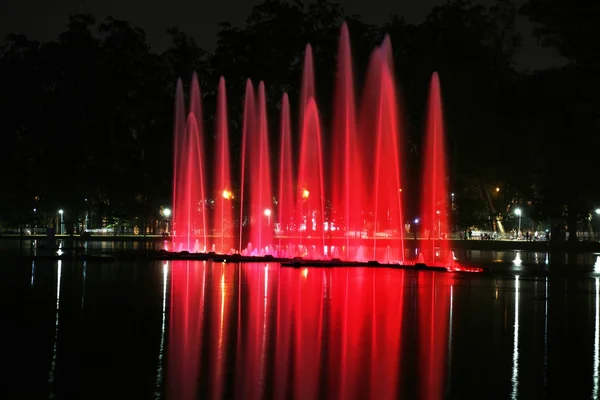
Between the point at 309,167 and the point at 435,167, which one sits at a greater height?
the point at 435,167

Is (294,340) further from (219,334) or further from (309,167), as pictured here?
(309,167)

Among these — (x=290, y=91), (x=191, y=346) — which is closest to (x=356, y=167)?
(x=290, y=91)

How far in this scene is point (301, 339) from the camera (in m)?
13.0

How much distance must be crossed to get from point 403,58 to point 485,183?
1130cm

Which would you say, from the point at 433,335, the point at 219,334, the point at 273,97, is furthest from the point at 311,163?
the point at 219,334

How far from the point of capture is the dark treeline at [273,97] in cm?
5606

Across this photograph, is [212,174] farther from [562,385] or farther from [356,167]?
[562,385]

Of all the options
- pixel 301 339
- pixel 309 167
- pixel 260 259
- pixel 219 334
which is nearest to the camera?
pixel 301 339

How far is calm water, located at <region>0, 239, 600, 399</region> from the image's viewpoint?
9750 mm

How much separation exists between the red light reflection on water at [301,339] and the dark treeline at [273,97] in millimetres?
36435

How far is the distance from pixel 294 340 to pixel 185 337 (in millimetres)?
1605

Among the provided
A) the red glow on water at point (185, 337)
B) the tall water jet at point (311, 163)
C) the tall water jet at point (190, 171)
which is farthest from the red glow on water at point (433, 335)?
the tall water jet at point (190, 171)

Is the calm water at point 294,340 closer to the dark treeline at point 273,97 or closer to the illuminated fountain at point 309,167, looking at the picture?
the illuminated fountain at point 309,167

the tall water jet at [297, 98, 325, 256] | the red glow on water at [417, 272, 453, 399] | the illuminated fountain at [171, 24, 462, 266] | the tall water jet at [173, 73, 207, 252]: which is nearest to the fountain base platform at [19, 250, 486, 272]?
the tall water jet at [297, 98, 325, 256]
